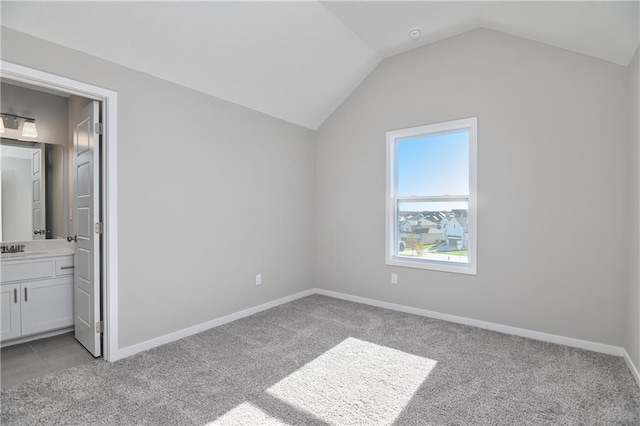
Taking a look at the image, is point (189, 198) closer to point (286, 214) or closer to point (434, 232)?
point (286, 214)

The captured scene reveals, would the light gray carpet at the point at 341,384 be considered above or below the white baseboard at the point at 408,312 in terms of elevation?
below

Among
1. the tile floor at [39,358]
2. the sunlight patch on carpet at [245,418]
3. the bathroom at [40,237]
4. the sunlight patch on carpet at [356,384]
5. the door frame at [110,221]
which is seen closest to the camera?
the sunlight patch on carpet at [245,418]

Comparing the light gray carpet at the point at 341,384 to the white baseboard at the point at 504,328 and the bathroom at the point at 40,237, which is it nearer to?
the white baseboard at the point at 504,328

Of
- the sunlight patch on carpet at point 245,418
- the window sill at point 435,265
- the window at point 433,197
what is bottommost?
the sunlight patch on carpet at point 245,418

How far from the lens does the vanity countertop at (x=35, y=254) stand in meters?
3.02

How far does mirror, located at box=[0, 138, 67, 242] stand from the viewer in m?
3.42

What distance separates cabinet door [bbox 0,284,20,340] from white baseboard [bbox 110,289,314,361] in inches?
44.8

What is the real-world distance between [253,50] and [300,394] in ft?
9.83

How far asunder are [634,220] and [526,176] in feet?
2.89

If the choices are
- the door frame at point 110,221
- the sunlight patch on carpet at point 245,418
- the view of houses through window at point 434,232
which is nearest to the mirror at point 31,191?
the door frame at point 110,221

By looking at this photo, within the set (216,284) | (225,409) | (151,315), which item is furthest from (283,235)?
(225,409)

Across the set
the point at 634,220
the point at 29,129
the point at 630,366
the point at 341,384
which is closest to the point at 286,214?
the point at 341,384

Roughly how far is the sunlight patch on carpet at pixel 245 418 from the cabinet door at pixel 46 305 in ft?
7.86

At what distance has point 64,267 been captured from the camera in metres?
3.29
